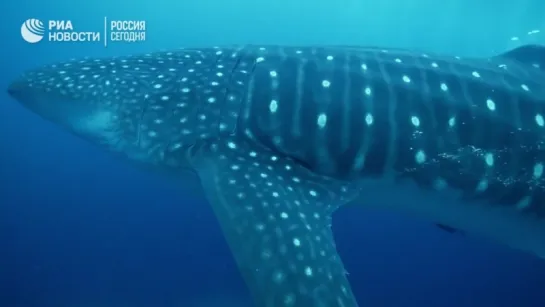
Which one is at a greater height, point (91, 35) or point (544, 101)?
point (544, 101)

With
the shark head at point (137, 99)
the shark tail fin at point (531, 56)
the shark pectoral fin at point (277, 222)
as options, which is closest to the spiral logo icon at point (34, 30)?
the shark head at point (137, 99)

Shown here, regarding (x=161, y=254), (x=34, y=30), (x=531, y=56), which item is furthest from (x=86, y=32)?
(x=531, y=56)

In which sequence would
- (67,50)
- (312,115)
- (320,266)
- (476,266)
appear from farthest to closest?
(67,50), (476,266), (312,115), (320,266)

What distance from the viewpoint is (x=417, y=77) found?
2.87 m

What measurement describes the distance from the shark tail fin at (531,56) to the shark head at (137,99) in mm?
2336

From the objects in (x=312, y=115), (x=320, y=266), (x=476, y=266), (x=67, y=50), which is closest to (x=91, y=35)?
(x=67, y=50)

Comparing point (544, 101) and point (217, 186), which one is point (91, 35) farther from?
point (544, 101)

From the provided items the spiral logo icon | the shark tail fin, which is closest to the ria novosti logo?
the spiral logo icon

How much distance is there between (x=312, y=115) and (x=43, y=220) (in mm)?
5951

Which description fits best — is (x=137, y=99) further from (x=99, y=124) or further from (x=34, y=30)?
(x=34, y=30)

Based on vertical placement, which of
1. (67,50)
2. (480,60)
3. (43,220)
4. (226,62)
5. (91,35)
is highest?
(480,60)

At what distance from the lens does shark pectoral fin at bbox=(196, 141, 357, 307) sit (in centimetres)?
195

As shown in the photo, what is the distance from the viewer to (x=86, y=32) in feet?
26.0

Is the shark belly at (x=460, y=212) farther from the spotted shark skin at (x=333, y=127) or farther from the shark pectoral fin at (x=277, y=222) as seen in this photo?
the shark pectoral fin at (x=277, y=222)
